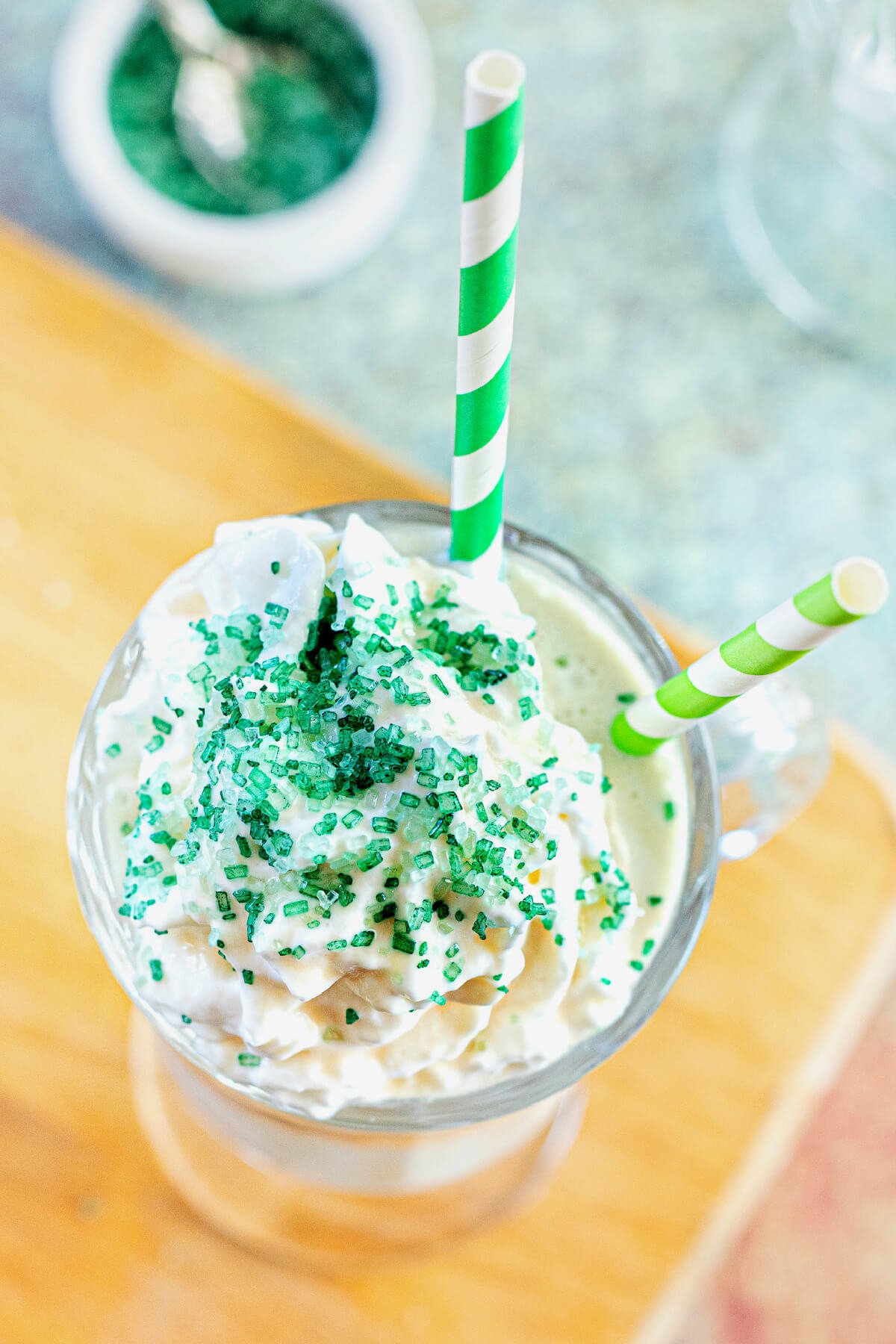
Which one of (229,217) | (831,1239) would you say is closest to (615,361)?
(229,217)

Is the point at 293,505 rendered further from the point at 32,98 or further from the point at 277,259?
the point at 32,98

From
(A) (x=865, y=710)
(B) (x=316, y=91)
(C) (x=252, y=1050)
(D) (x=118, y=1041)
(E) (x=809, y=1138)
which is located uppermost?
(B) (x=316, y=91)

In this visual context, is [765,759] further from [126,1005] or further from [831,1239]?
[831,1239]

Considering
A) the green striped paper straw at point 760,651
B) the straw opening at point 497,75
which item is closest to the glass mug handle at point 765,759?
the green striped paper straw at point 760,651

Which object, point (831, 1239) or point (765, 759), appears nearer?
point (765, 759)

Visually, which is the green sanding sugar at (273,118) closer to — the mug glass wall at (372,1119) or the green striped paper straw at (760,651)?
the mug glass wall at (372,1119)

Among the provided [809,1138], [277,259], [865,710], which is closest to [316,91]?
[277,259]
